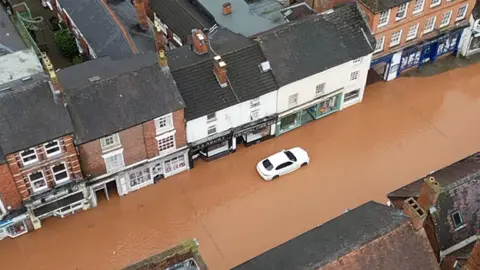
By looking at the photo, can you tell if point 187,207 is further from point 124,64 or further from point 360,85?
point 360,85

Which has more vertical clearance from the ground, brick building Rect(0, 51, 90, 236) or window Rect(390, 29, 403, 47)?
brick building Rect(0, 51, 90, 236)

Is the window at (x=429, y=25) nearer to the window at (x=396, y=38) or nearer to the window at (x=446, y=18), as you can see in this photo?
the window at (x=446, y=18)

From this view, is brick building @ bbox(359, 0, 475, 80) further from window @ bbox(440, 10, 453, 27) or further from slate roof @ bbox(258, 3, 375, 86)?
slate roof @ bbox(258, 3, 375, 86)

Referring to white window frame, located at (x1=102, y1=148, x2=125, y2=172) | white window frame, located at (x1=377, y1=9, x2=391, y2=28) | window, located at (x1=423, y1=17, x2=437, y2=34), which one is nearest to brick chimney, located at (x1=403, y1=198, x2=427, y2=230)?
white window frame, located at (x1=102, y1=148, x2=125, y2=172)

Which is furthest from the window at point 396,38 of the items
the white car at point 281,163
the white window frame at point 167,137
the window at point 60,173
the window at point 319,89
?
the window at point 60,173

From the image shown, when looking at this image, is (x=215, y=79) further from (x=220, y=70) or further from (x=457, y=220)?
(x=457, y=220)

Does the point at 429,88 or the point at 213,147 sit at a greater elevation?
the point at 213,147

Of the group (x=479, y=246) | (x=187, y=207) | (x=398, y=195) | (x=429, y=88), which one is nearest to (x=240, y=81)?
(x=187, y=207)

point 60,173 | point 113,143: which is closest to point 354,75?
point 113,143
